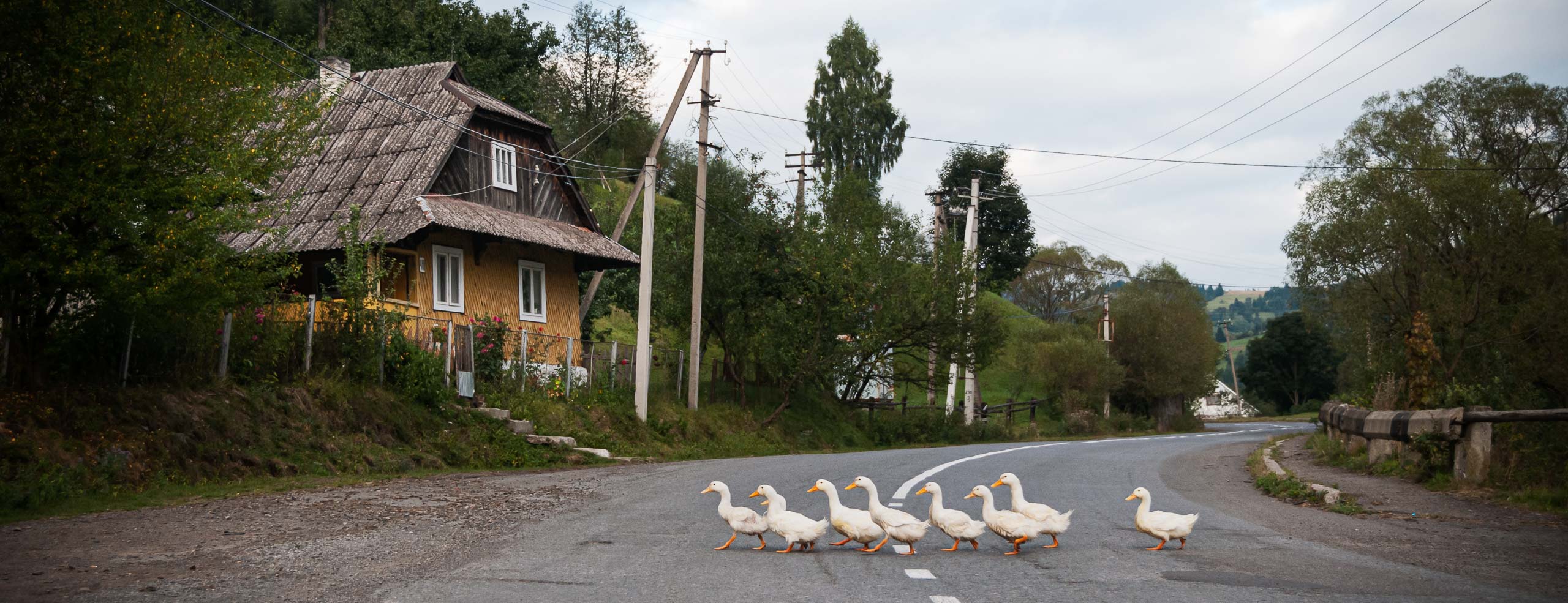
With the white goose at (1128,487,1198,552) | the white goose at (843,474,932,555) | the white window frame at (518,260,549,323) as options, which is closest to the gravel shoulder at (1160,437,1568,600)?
the white goose at (1128,487,1198,552)

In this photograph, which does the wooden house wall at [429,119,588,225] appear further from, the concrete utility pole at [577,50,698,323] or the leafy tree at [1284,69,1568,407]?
the leafy tree at [1284,69,1568,407]

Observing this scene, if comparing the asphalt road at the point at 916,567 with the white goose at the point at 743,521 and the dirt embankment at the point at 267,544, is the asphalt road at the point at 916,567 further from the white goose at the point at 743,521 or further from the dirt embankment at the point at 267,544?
the dirt embankment at the point at 267,544

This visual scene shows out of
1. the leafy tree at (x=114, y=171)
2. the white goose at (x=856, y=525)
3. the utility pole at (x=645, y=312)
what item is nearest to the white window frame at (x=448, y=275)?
the utility pole at (x=645, y=312)

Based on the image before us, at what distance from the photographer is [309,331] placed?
750 inches

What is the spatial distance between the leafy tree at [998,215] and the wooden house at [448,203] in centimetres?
5043

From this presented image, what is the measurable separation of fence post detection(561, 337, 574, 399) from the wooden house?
10.1 feet

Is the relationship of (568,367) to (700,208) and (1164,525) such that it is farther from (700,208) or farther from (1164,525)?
(1164,525)

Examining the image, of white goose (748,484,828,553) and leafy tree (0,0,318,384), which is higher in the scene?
leafy tree (0,0,318,384)

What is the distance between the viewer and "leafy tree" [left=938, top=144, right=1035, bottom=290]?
7931 centimetres

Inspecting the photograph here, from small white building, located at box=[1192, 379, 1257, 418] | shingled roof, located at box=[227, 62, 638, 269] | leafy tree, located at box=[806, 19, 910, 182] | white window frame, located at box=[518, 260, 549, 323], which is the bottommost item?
small white building, located at box=[1192, 379, 1257, 418]

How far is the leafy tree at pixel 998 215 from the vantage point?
79.3 metres

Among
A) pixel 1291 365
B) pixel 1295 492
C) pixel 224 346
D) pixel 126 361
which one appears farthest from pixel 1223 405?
pixel 126 361

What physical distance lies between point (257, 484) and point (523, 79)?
32736 mm

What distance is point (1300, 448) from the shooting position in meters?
28.3
